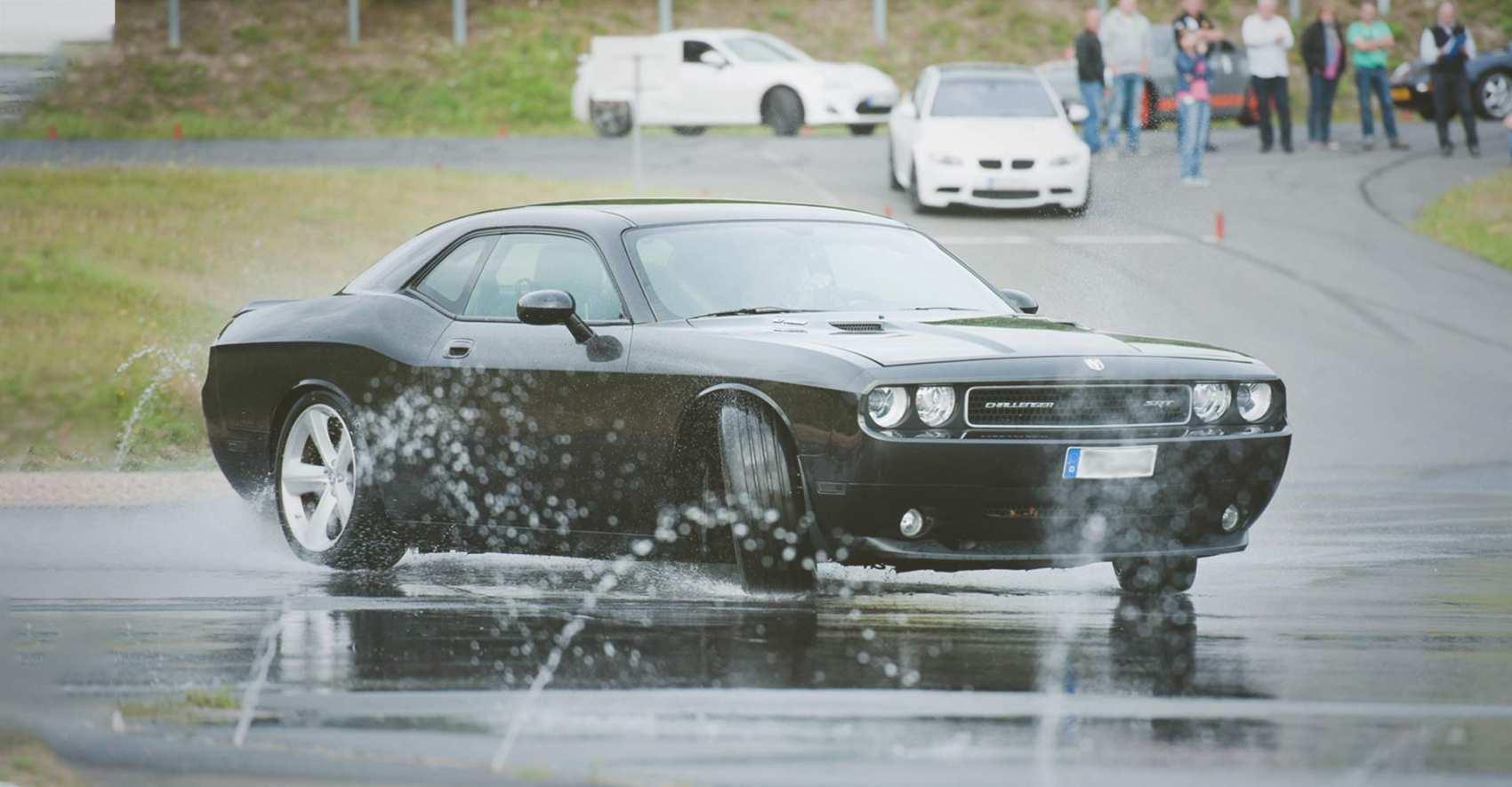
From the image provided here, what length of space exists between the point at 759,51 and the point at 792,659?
26.2 m

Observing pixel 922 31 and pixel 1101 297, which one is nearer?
pixel 1101 297

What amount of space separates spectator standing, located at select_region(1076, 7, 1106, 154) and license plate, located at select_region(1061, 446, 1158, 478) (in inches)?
728

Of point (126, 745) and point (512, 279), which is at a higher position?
point (512, 279)

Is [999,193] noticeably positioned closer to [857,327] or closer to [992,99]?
[992,99]

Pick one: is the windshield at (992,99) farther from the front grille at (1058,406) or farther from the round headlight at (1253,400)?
the front grille at (1058,406)

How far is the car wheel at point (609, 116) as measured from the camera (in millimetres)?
32969

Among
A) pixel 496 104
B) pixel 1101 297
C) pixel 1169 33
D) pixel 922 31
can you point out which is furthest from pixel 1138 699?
pixel 922 31

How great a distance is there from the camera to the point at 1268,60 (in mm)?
27438

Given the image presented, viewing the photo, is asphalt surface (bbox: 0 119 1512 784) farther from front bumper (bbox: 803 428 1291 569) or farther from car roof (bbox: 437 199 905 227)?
car roof (bbox: 437 199 905 227)

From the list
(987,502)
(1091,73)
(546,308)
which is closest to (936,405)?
(987,502)

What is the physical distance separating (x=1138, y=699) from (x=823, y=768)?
1307mm

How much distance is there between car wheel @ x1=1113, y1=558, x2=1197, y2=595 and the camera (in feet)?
28.4

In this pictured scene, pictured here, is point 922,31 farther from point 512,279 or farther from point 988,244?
point 512,279

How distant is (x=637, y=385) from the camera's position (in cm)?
813
